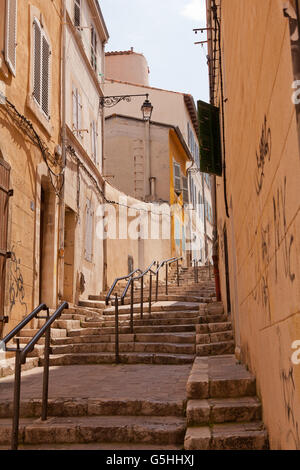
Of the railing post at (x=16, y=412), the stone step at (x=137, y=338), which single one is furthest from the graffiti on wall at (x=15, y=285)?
the railing post at (x=16, y=412)

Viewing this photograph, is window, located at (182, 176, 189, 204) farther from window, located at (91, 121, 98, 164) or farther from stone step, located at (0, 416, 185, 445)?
stone step, located at (0, 416, 185, 445)

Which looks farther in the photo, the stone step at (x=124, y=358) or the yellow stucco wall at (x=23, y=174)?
the yellow stucco wall at (x=23, y=174)

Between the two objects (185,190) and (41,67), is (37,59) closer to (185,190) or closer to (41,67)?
(41,67)

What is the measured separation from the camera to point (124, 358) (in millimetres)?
7219

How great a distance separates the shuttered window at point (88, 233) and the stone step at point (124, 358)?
533 centimetres

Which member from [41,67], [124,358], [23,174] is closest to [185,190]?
[41,67]

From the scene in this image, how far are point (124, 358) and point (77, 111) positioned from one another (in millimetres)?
7454

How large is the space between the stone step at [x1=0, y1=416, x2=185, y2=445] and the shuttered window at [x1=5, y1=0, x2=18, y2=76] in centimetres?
585

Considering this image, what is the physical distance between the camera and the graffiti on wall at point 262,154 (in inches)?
109

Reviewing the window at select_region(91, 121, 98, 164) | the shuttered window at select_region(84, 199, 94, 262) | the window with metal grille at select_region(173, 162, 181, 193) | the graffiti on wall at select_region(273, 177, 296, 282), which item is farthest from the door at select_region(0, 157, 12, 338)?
the window with metal grille at select_region(173, 162, 181, 193)

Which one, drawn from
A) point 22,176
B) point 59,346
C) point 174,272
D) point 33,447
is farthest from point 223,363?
point 174,272

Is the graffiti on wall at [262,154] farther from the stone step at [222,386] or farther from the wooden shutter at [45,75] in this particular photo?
the wooden shutter at [45,75]

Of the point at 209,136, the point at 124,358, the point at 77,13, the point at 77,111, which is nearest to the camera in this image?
the point at 124,358

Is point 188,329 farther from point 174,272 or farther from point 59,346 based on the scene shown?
point 174,272
